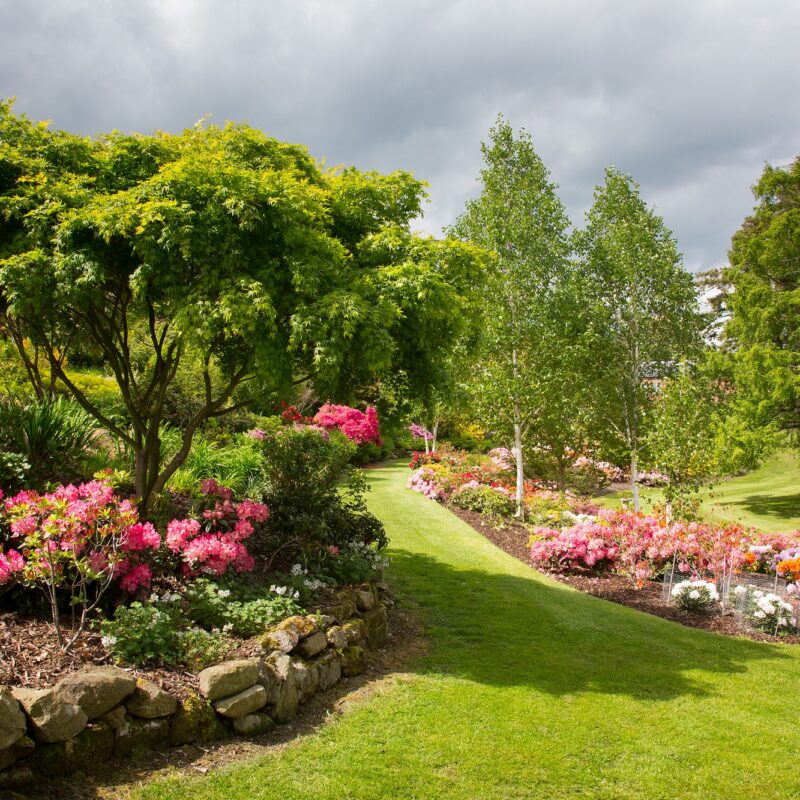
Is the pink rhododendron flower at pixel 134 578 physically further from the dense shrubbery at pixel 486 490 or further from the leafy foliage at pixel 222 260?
the dense shrubbery at pixel 486 490

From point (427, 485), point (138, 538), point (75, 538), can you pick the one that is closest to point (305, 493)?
point (138, 538)

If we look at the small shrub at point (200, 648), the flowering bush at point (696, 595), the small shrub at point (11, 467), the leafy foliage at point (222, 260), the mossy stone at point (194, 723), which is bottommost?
the flowering bush at point (696, 595)

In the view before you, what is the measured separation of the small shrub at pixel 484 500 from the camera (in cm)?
1511

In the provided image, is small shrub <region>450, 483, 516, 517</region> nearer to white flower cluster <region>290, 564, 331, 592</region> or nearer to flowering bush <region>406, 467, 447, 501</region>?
flowering bush <region>406, 467, 447, 501</region>

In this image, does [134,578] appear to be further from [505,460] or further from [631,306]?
[505,460]

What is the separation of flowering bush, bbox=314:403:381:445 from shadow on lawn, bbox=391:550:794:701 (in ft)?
31.0

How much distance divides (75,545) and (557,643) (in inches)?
210

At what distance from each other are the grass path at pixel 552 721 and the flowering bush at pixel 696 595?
1.00 meters

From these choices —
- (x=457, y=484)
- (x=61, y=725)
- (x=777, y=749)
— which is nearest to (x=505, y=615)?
(x=777, y=749)

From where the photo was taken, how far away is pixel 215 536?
235 inches

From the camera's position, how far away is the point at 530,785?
411 centimetres

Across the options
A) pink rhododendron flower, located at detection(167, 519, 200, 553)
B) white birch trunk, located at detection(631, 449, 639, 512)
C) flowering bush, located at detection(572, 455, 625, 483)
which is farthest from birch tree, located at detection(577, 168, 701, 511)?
pink rhododendron flower, located at detection(167, 519, 200, 553)

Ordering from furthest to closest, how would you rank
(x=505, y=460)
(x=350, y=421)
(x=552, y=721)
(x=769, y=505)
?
(x=505, y=460) < (x=769, y=505) < (x=350, y=421) < (x=552, y=721)

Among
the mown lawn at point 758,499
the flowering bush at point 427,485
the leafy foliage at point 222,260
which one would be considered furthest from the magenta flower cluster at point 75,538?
the mown lawn at point 758,499
